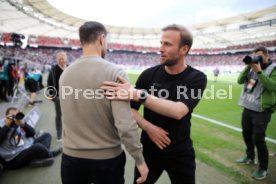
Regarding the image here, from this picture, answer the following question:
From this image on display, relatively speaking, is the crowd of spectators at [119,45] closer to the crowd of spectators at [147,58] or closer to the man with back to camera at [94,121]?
the crowd of spectators at [147,58]

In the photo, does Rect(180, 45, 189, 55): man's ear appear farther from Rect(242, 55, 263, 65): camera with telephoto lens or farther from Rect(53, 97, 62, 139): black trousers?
Rect(53, 97, 62, 139): black trousers

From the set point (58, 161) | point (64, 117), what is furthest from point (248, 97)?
point (58, 161)

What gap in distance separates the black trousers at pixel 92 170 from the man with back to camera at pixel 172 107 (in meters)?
0.40

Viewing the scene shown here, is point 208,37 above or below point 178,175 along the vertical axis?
above

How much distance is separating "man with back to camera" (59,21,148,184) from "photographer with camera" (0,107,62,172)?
93.7 inches

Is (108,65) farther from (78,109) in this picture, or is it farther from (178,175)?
(178,175)

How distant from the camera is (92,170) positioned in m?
1.79

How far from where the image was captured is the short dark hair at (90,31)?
5.54 ft

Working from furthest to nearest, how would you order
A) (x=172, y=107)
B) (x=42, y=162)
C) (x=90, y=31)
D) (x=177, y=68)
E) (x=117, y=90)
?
(x=42, y=162) → (x=177, y=68) → (x=172, y=107) → (x=90, y=31) → (x=117, y=90)

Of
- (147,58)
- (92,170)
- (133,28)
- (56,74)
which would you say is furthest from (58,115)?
(147,58)

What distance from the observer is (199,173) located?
3904 millimetres

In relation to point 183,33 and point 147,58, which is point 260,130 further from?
point 147,58

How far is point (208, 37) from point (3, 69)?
53.1 m

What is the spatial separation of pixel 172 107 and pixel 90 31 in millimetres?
921
